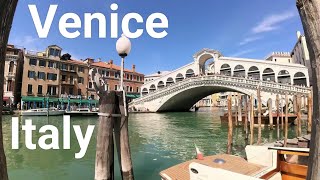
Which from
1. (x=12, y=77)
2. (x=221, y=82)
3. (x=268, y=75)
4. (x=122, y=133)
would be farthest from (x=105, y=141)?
(x=268, y=75)

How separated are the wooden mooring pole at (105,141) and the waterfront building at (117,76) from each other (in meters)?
35.9

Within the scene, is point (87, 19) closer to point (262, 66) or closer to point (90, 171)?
point (90, 171)

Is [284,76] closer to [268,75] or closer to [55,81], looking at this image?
[268,75]

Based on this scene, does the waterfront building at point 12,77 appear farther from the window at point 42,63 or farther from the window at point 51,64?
the window at point 51,64

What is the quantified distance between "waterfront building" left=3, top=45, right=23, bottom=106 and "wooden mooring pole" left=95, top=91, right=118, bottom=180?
28.9m

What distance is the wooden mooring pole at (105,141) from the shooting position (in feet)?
13.1

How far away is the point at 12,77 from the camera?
30.0 meters

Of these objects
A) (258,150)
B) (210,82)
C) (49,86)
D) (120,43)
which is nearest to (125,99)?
(120,43)


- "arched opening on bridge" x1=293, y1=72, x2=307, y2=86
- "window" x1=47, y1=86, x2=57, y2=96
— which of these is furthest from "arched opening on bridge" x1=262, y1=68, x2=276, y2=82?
"window" x1=47, y1=86, x2=57, y2=96

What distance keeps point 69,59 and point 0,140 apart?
38371mm

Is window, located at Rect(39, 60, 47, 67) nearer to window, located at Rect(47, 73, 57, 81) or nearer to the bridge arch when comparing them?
window, located at Rect(47, 73, 57, 81)

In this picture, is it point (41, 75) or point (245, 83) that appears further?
point (41, 75)

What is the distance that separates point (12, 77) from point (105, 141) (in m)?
30.4

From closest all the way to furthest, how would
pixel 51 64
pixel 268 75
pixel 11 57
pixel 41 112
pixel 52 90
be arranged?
pixel 41 112 < pixel 11 57 < pixel 51 64 < pixel 52 90 < pixel 268 75
